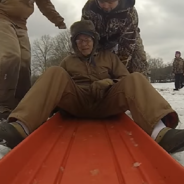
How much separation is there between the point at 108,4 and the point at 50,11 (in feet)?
3.82

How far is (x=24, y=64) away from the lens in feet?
10.7

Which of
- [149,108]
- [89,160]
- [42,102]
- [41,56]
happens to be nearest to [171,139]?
[149,108]

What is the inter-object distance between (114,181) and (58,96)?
1.02m

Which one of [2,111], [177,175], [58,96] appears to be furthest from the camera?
[2,111]

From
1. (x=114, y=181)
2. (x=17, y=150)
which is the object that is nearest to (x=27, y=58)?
(x=17, y=150)

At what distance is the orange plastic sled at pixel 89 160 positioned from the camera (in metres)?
1.24

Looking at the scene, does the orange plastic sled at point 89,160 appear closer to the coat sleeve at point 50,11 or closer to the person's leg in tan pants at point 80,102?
the person's leg in tan pants at point 80,102

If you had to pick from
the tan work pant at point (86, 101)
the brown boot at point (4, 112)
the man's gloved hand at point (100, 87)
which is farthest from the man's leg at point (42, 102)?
the brown boot at point (4, 112)

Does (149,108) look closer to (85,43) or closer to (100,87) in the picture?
(100,87)

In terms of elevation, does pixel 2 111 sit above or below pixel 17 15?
below

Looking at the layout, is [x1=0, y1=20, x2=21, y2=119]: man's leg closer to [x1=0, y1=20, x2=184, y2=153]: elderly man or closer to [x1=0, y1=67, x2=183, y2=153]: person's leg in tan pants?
[x1=0, y1=20, x2=184, y2=153]: elderly man

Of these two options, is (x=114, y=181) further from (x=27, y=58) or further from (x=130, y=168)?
(x=27, y=58)

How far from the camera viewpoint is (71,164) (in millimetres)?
1426

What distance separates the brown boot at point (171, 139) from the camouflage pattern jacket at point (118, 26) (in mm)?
1485
